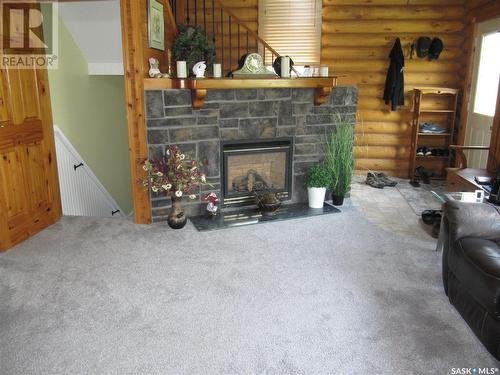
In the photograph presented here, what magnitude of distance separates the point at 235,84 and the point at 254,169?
0.94 meters

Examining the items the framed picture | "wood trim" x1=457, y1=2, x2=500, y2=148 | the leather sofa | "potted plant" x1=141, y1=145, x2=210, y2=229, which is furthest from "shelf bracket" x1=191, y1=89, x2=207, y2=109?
"wood trim" x1=457, y1=2, x2=500, y2=148

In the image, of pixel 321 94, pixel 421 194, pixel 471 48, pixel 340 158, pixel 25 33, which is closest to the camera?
pixel 25 33

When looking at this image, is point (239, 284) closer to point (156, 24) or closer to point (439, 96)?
point (156, 24)

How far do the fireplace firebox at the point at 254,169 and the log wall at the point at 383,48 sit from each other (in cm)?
201

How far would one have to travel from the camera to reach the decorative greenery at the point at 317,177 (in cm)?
450

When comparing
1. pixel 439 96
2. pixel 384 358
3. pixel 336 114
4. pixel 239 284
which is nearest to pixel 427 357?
pixel 384 358

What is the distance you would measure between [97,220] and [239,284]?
1881 millimetres

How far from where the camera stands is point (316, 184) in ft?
14.8

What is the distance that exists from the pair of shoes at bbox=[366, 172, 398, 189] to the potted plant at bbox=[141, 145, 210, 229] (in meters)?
2.66

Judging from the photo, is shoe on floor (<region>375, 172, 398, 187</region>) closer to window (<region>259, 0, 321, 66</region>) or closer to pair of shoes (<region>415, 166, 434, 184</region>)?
pair of shoes (<region>415, 166, 434, 184</region>)

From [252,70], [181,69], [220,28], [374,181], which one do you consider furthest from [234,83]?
[374,181]

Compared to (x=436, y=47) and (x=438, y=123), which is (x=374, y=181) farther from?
(x=436, y=47)

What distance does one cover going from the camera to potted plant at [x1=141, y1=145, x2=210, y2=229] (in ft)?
12.8

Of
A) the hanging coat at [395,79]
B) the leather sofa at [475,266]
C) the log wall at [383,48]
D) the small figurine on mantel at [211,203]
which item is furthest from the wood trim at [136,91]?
the hanging coat at [395,79]
